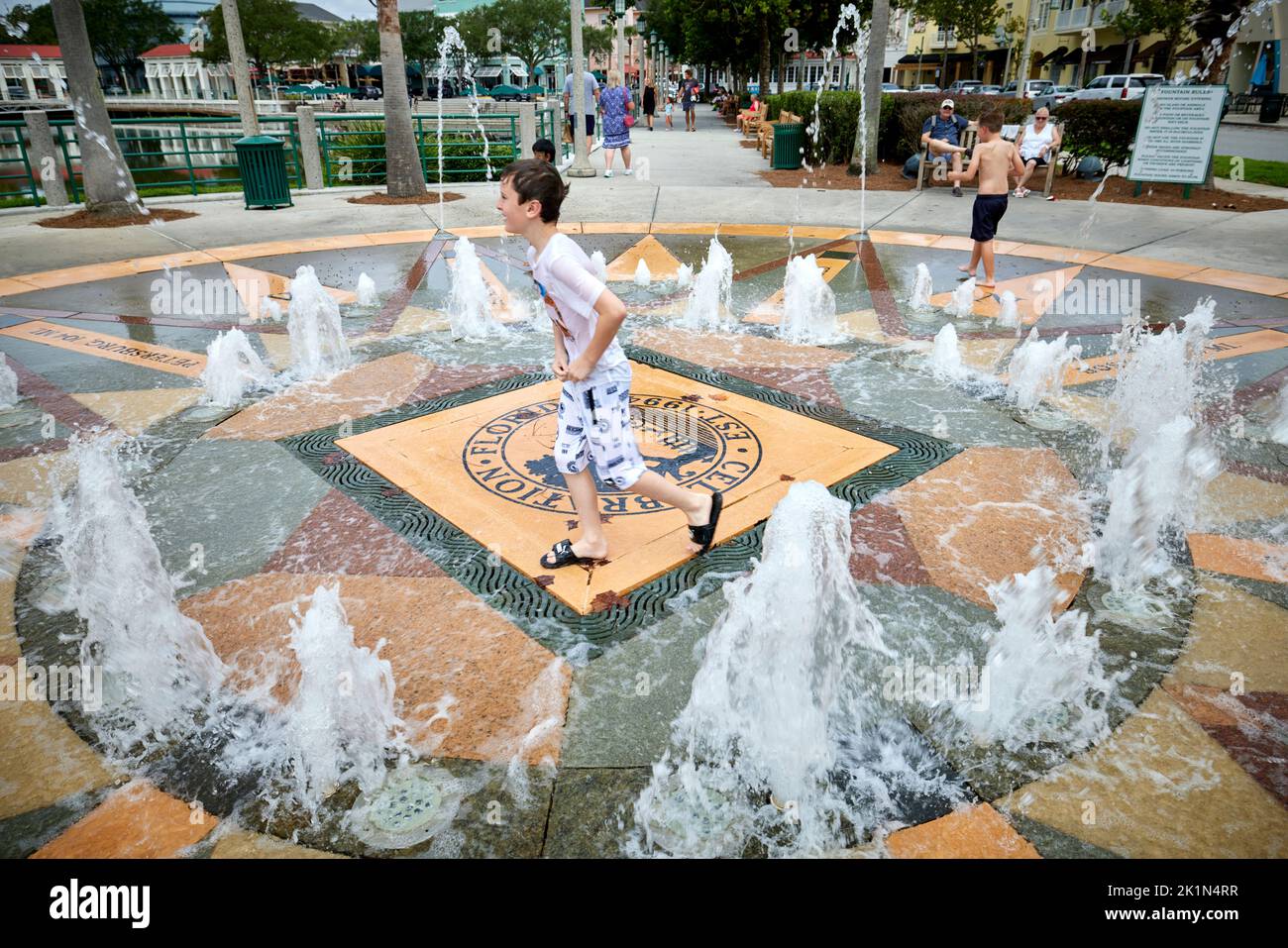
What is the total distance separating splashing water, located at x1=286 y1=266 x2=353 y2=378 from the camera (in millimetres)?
5797

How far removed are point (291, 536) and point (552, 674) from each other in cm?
161

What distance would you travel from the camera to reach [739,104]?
128 ft

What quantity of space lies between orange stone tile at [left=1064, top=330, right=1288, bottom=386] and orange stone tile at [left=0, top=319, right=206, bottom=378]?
20.6ft

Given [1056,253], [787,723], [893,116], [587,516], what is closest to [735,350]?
[587,516]

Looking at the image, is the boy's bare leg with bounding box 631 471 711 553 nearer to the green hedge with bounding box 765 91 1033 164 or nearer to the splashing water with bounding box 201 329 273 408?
the splashing water with bounding box 201 329 273 408

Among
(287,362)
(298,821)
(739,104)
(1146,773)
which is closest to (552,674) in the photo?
(298,821)

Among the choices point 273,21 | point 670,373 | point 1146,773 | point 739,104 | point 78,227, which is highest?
point 273,21

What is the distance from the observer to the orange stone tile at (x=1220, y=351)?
544cm

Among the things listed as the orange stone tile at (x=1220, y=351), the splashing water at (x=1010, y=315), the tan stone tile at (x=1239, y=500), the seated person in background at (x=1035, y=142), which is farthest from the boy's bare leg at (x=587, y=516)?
the seated person in background at (x=1035, y=142)

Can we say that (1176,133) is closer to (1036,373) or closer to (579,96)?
(1036,373)

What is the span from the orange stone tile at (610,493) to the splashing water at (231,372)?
1.29 meters

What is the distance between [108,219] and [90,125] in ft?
4.19

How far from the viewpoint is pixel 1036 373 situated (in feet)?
16.7

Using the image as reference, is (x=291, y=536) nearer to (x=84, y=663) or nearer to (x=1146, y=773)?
(x=84, y=663)
